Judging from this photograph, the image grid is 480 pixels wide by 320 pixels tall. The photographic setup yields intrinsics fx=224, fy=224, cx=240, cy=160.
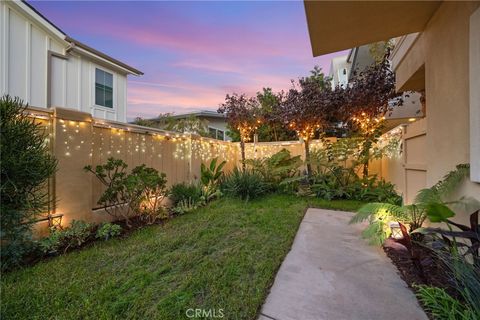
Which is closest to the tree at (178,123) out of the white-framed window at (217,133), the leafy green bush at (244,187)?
the white-framed window at (217,133)

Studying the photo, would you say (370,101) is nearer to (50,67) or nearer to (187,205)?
(187,205)

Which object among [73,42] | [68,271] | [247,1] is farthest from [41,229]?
[73,42]

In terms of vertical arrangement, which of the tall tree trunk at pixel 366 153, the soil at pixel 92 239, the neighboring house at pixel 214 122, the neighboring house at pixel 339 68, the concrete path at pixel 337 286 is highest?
the neighboring house at pixel 339 68

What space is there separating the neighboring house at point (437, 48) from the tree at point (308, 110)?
11.0ft

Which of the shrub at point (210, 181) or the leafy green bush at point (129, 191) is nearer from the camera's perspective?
the leafy green bush at point (129, 191)

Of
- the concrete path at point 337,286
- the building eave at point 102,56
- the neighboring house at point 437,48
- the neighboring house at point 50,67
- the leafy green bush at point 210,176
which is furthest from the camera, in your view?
the building eave at point 102,56

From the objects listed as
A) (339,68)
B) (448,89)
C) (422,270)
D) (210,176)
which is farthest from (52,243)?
(339,68)

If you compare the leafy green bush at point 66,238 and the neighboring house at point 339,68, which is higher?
the neighboring house at point 339,68

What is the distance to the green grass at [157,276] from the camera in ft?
5.99

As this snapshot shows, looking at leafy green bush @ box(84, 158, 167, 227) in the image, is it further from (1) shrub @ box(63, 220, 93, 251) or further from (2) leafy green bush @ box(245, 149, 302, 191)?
(2) leafy green bush @ box(245, 149, 302, 191)

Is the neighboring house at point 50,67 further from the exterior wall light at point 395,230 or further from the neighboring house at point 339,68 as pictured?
the neighboring house at point 339,68

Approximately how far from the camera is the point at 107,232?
3.31m

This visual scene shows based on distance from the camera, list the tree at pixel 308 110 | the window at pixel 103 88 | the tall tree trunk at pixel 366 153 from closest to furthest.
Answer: the tall tree trunk at pixel 366 153, the tree at pixel 308 110, the window at pixel 103 88

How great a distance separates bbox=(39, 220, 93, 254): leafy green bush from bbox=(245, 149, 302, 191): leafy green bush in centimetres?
488
